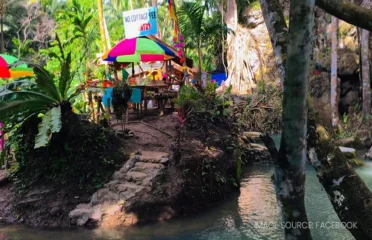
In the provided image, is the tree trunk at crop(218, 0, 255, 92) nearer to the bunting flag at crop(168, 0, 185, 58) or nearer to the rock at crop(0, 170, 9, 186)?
the bunting flag at crop(168, 0, 185, 58)

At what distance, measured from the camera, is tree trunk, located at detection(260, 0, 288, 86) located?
3.47 m

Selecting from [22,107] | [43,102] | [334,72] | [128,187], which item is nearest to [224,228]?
[128,187]

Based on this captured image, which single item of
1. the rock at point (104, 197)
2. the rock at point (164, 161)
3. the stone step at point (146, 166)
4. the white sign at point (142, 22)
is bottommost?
the rock at point (104, 197)

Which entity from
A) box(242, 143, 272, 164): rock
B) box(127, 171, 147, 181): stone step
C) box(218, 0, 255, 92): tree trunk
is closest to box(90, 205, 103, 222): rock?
box(127, 171, 147, 181): stone step

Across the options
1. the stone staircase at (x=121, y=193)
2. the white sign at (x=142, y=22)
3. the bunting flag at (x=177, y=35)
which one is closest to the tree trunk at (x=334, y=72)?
the bunting flag at (x=177, y=35)

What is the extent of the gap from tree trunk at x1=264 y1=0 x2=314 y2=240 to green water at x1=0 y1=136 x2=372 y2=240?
9.54 ft

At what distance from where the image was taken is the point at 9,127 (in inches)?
269

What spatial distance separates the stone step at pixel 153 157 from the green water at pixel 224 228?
1.25m

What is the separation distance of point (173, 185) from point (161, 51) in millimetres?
4191

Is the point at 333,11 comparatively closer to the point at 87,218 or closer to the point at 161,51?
the point at 87,218

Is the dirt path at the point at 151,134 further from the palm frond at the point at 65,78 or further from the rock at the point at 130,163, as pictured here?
the palm frond at the point at 65,78

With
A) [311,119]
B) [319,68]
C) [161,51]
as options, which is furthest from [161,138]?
[319,68]

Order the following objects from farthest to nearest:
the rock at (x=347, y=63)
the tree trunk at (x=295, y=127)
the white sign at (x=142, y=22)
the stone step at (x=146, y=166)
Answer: the rock at (x=347, y=63) → the white sign at (x=142, y=22) → the stone step at (x=146, y=166) → the tree trunk at (x=295, y=127)

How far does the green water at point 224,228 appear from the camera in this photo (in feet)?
18.2
